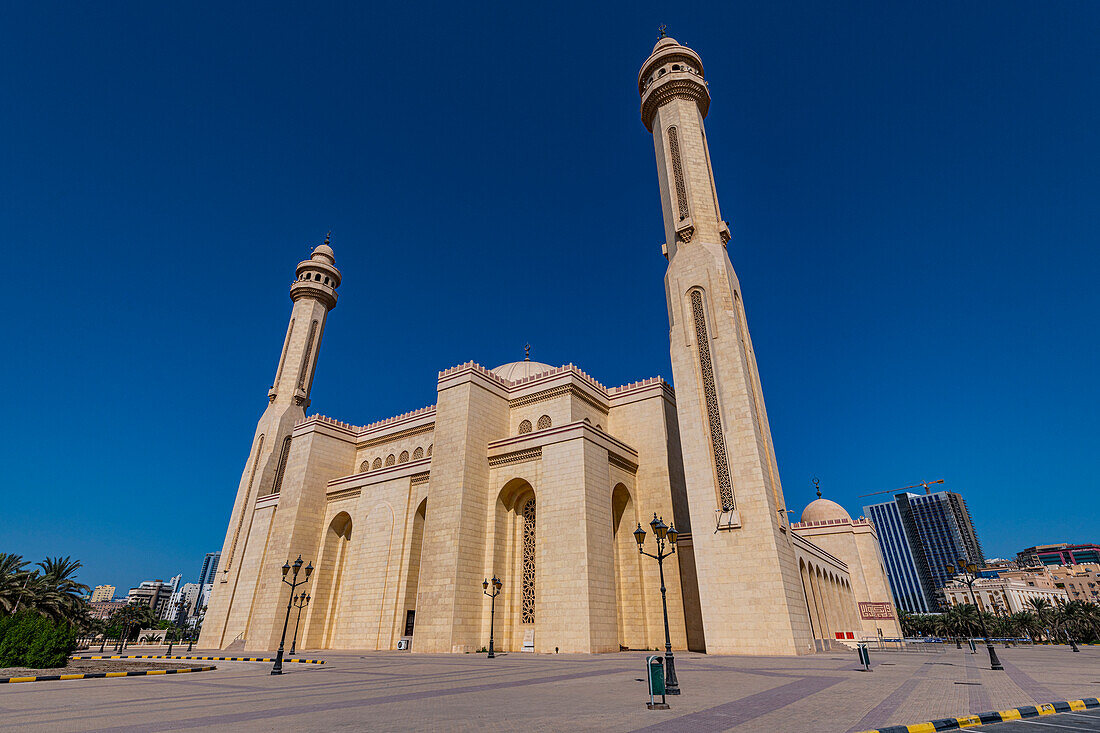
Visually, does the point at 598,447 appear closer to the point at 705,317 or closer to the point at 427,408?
the point at 705,317

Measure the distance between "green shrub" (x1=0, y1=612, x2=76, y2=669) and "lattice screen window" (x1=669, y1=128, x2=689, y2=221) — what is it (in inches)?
1100

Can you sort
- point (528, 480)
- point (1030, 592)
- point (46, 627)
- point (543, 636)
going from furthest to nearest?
point (1030, 592), point (528, 480), point (543, 636), point (46, 627)

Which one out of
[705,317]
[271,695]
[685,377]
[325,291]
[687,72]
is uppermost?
[687,72]

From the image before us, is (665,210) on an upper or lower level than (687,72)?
lower

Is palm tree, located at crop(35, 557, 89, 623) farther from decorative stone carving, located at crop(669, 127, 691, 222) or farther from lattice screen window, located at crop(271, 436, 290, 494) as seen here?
decorative stone carving, located at crop(669, 127, 691, 222)

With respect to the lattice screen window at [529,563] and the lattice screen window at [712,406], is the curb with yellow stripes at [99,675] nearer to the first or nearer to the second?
the lattice screen window at [529,563]

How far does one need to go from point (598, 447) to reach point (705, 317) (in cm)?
762

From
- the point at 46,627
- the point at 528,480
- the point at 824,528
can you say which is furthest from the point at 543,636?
the point at 824,528

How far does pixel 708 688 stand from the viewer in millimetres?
10023

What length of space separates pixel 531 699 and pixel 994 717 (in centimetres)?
644

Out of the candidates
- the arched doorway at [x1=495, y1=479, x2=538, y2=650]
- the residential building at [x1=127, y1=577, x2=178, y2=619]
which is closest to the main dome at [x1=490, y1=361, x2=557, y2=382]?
the arched doorway at [x1=495, y1=479, x2=538, y2=650]

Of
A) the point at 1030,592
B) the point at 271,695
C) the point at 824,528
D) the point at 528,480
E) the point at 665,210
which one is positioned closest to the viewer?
the point at 271,695

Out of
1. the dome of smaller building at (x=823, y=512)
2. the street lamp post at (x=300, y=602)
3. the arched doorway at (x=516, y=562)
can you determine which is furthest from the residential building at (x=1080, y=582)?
the street lamp post at (x=300, y=602)

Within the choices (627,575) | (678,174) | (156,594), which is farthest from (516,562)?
(156,594)
